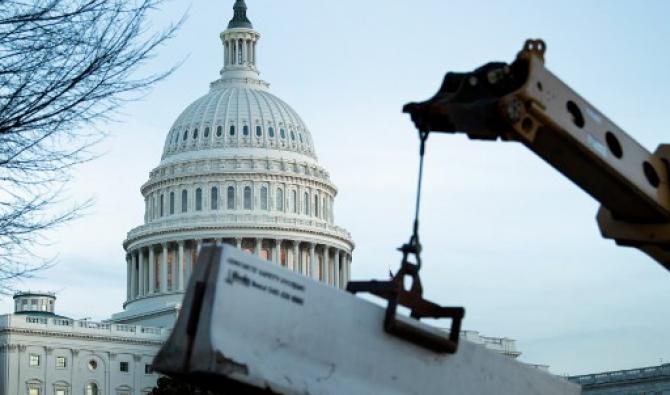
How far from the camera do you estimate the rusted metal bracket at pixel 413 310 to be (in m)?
9.34

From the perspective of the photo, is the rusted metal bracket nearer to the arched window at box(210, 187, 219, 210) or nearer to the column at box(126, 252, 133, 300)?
the arched window at box(210, 187, 219, 210)

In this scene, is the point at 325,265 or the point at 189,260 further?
the point at 325,265

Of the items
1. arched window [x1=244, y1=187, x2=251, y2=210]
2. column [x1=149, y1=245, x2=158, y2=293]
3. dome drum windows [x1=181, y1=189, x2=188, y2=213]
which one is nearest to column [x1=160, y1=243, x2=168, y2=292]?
column [x1=149, y1=245, x2=158, y2=293]

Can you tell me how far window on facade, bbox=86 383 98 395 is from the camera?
12761cm

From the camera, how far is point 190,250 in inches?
5915

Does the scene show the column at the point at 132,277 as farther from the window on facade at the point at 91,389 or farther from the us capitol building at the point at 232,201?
the window on facade at the point at 91,389

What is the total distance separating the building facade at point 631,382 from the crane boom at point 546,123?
111m

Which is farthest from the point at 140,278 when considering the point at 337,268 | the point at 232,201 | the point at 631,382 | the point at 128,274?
the point at 631,382

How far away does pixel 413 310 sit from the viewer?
31.3ft

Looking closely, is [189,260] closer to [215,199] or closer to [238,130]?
[215,199]

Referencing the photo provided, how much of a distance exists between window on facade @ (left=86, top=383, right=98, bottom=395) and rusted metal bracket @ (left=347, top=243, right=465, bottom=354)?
120m

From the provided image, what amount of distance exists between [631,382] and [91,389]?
1640 inches

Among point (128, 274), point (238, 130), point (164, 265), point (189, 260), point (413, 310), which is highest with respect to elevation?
point (238, 130)

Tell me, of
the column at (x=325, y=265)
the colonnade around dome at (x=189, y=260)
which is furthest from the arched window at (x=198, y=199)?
the column at (x=325, y=265)
